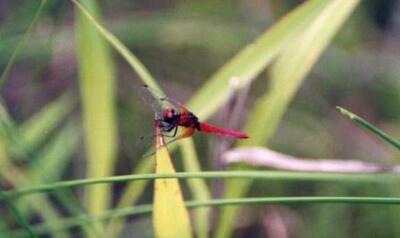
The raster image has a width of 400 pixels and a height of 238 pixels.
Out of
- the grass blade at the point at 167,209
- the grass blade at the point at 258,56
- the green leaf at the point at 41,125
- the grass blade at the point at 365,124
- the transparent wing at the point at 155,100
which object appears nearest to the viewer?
the grass blade at the point at 365,124

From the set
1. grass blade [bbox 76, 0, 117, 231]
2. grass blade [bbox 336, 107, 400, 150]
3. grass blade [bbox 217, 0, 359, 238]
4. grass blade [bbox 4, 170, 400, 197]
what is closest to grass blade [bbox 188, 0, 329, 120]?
→ grass blade [bbox 217, 0, 359, 238]

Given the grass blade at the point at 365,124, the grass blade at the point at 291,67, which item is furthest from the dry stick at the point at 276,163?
the grass blade at the point at 365,124

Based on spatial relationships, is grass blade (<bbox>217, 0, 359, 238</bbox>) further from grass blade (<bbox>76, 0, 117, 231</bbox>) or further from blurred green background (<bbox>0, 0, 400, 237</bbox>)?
blurred green background (<bbox>0, 0, 400, 237</bbox>)

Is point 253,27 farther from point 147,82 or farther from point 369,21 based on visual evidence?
point 147,82

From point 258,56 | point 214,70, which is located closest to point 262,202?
point 258,56

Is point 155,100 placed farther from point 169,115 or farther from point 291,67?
point 291,67

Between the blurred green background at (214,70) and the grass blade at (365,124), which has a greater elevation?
the blurred green background at (214,70)

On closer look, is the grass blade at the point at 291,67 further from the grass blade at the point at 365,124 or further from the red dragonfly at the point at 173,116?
the grass blade at the point at 365,124
